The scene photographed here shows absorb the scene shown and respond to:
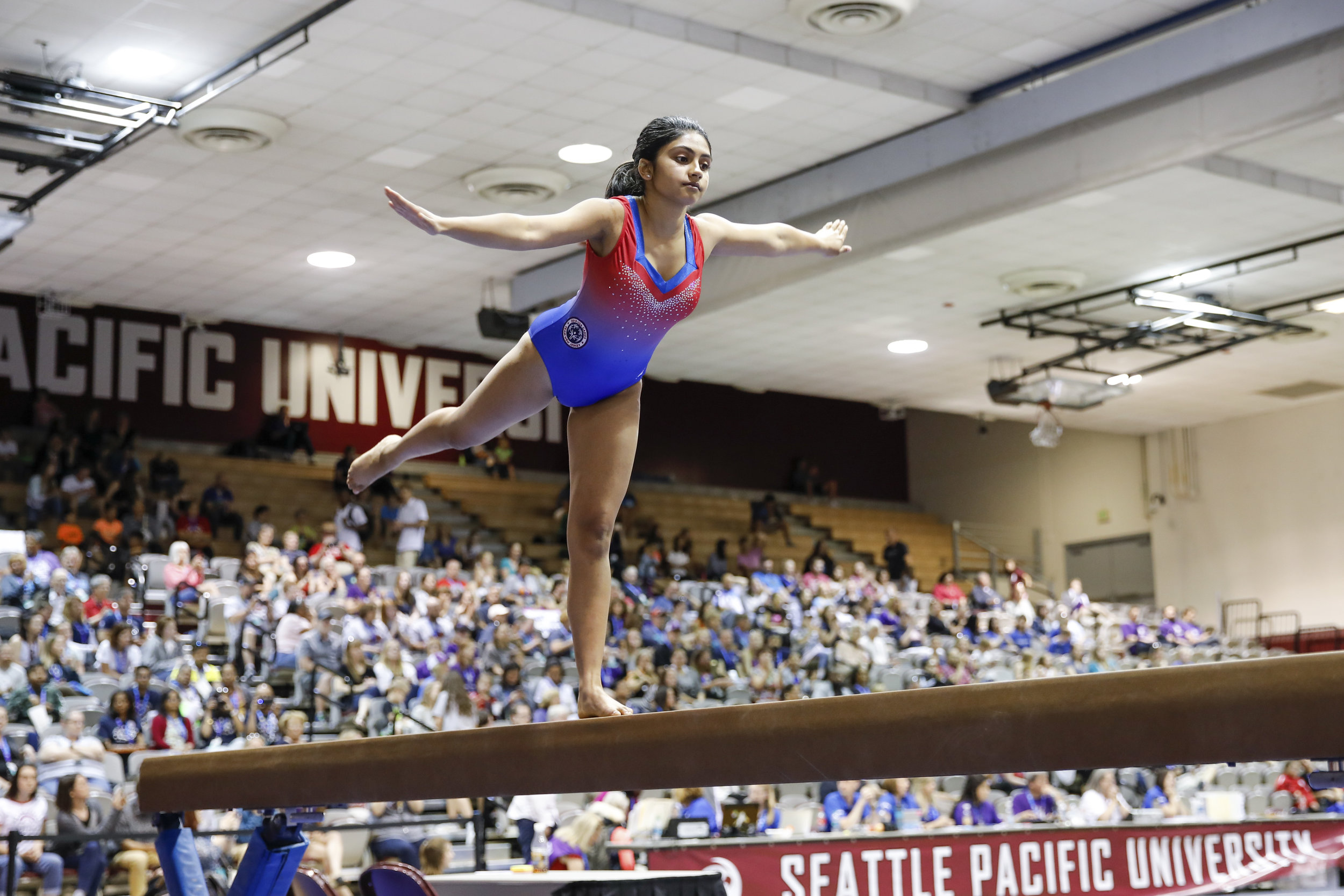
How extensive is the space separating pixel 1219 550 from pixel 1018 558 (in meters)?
3.44

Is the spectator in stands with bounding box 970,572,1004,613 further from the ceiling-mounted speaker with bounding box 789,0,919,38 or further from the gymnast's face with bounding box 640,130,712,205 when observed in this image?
the gymnast's face with bounding box 640,130,712,205

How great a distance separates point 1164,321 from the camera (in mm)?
16516

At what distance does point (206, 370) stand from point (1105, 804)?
1245cm

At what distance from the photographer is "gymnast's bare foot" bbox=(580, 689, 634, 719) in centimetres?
327

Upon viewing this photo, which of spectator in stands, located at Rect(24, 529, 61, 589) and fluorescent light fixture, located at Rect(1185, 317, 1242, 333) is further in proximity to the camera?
fluorescent light fixture, located at Rect(1185, 317, 1242, 333)

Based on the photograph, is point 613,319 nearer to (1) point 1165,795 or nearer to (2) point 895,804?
(2) point 895,804

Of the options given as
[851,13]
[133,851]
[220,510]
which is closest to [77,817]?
[133,851]

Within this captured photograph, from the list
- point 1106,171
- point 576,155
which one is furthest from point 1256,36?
point 576,155

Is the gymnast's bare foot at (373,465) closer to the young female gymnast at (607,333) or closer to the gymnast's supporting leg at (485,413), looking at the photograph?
the gymnast's supporting leg at (485,413)

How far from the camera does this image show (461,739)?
3139mm

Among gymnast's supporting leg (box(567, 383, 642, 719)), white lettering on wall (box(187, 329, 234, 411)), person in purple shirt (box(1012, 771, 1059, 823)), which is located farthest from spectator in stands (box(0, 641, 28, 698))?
white lettering on wall (box(187, 329, 234, 411))

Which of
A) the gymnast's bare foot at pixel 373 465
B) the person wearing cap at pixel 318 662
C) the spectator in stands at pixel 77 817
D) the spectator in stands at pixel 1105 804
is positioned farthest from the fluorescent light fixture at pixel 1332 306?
the gymnast's bare foot at pixel 373 465

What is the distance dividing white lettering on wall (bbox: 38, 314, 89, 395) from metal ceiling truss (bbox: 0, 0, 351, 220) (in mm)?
6199

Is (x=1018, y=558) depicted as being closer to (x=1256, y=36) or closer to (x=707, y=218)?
(x=1256, y=36)
